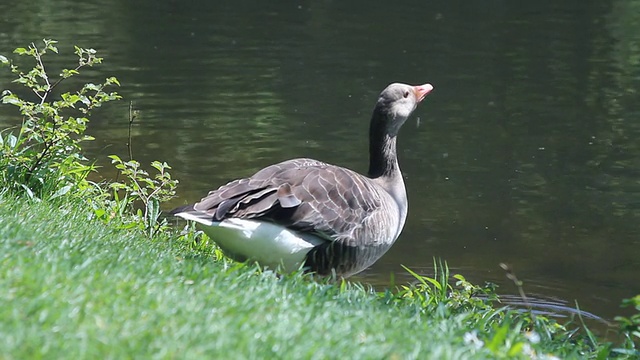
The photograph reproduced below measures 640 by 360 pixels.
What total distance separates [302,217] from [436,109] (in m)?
8.95

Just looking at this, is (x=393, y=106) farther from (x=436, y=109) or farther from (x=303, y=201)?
(x=436, y=109)

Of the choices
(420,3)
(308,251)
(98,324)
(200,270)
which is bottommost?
(420,3)

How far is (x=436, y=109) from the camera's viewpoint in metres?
15.1

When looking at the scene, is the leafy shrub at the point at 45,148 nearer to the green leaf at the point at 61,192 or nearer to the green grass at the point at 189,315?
the green leaf at the point at 61,192

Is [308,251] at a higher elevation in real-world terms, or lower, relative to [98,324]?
lower

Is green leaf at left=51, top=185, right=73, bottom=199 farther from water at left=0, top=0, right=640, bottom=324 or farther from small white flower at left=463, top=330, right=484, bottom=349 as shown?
small white flower at left=463, top=330, right=484, bottom=349

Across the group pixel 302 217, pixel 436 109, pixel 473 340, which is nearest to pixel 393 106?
pixel 302 217

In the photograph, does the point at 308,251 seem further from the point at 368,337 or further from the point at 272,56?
the point at 272,56

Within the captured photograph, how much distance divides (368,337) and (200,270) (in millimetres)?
1248

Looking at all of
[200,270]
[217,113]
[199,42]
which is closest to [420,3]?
[199,42]

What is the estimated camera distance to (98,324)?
12.0 ft

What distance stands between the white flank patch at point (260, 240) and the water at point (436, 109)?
280cm

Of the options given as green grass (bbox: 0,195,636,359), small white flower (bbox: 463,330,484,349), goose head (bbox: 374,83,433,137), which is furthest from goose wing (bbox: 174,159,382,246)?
small white flower (bbox: 463,330,484,349)

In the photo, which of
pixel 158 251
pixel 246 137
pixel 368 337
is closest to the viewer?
pixel 368 337
